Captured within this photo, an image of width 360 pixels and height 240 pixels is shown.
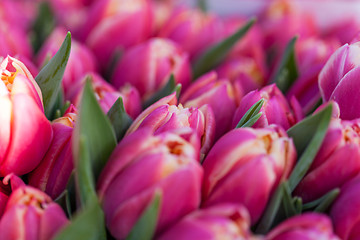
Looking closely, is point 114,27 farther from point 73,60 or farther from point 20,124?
point 20,124

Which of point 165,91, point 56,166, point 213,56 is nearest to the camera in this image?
point 56,166

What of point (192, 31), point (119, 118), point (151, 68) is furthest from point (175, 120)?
point (192, 31)

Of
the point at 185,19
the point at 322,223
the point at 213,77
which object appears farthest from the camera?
the point at 185,19

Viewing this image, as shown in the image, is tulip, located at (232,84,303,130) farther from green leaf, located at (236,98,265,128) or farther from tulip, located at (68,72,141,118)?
tulip, located at (68,72,141,118)

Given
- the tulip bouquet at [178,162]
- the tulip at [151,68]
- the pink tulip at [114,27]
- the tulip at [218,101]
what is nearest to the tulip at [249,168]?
the tulip bouquet at [178,162]

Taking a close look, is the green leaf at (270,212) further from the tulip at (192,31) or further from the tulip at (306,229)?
the tulip at (192,31)

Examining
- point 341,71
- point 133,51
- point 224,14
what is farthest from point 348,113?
point 224,14

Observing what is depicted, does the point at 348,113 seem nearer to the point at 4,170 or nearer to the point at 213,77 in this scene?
the point at 213,77
